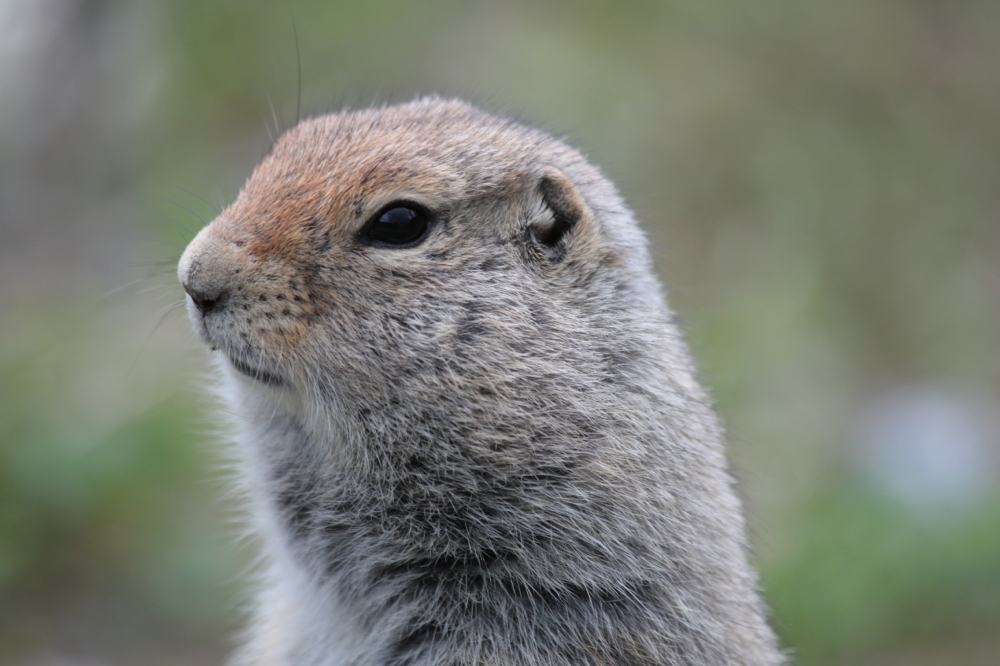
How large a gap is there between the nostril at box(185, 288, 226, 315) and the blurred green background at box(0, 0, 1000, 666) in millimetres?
1890

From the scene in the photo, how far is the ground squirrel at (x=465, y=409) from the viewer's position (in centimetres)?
290

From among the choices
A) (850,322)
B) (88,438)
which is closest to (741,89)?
(850,322)

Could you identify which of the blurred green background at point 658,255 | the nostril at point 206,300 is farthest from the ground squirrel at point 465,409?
the blurred green background at point 658,255

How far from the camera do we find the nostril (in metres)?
2.84

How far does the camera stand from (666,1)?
919 centimetres

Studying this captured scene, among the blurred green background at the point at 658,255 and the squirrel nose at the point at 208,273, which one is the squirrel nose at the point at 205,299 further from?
the blurred green background at the point at 658,255

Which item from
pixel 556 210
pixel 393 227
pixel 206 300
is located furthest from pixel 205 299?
pixel 556 210

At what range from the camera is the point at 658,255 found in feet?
22.3

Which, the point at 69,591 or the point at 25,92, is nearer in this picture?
the point at 69,591

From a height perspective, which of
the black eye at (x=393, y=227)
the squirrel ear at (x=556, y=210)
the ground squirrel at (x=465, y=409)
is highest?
the squirrel ear at (x=556, y=210)

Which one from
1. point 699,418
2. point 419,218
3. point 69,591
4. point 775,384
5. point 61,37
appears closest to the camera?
point 419,218

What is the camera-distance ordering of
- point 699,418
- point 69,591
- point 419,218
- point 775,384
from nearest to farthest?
point 419,218, point 699,418, point 69,591, point 775,384

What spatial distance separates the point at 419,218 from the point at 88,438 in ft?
10.1

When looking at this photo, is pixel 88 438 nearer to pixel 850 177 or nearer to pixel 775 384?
pixel 775 384
